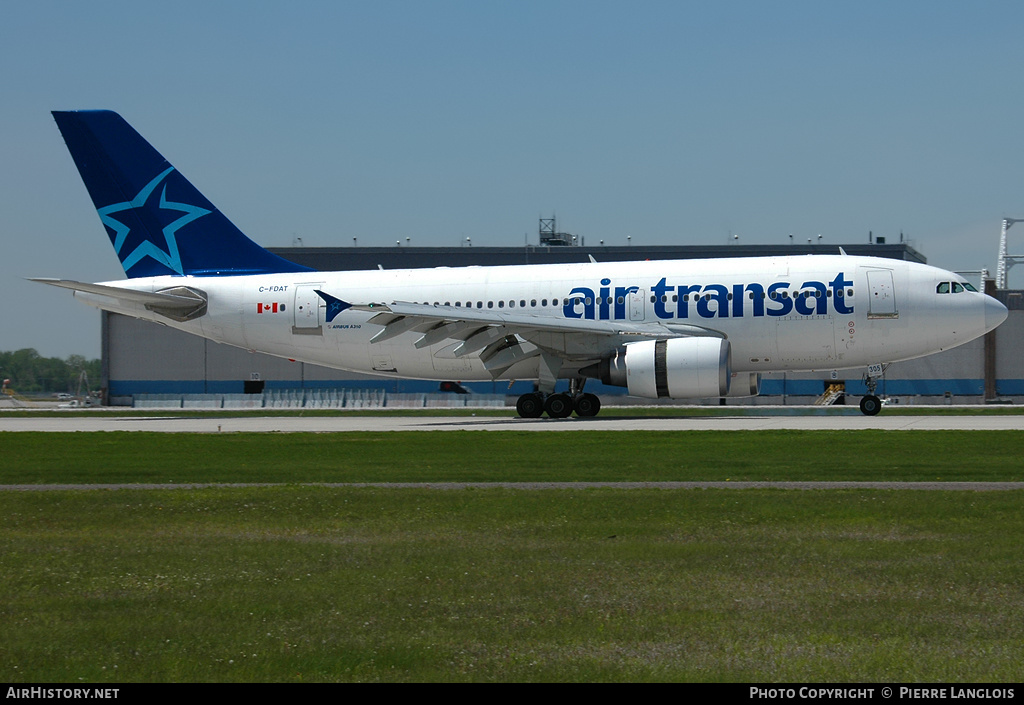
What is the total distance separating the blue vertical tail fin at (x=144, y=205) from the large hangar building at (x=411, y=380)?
2055 cm

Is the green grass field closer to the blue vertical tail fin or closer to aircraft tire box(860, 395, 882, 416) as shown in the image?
aircraft tire box(860, 395, 882, 416)

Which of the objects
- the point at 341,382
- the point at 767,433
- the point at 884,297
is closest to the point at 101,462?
the point at 767,433

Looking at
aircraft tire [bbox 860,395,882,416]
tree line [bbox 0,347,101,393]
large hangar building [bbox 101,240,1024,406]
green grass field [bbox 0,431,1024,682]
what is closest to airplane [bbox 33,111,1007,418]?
aircraft tire [bbox 860,395,882,416]

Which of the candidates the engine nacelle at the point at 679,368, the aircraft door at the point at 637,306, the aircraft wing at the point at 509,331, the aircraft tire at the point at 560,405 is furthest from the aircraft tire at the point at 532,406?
the aircraft door at the point at 637,306

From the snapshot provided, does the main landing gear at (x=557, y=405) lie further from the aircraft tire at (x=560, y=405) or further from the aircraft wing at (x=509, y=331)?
the aircraft wing at (x=509, y=331)

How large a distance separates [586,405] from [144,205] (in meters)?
15.5

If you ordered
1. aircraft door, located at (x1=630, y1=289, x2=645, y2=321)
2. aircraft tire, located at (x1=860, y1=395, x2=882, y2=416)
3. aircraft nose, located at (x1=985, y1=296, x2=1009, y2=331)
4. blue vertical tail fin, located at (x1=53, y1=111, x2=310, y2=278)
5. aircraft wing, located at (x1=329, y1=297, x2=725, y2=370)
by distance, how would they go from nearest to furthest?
aircraft wing, located at (x1=329, y1=297, x2=725, y2=370) < aircraft nose, located at (x1=985, y1=296, x2=1009, y2=331) < aircraft door, located at (x1=630, y1=289, x2=645, y2=321) < aircraft tire, located at (x1=860, y1=395, x2=882, y2=416) < blue vertical tail fin, located at (x1=53, y1=111, x2=310, y2=278)

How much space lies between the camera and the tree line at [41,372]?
126312 millimetres

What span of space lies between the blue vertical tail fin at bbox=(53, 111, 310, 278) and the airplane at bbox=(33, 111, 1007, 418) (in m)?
0.05

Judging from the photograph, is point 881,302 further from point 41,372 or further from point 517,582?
point 41,372

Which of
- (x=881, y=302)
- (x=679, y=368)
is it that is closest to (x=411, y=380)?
(x=679, y=368)

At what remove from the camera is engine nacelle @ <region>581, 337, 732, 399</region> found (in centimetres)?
3027

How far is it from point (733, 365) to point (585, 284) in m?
4.91

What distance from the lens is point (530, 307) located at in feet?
112
